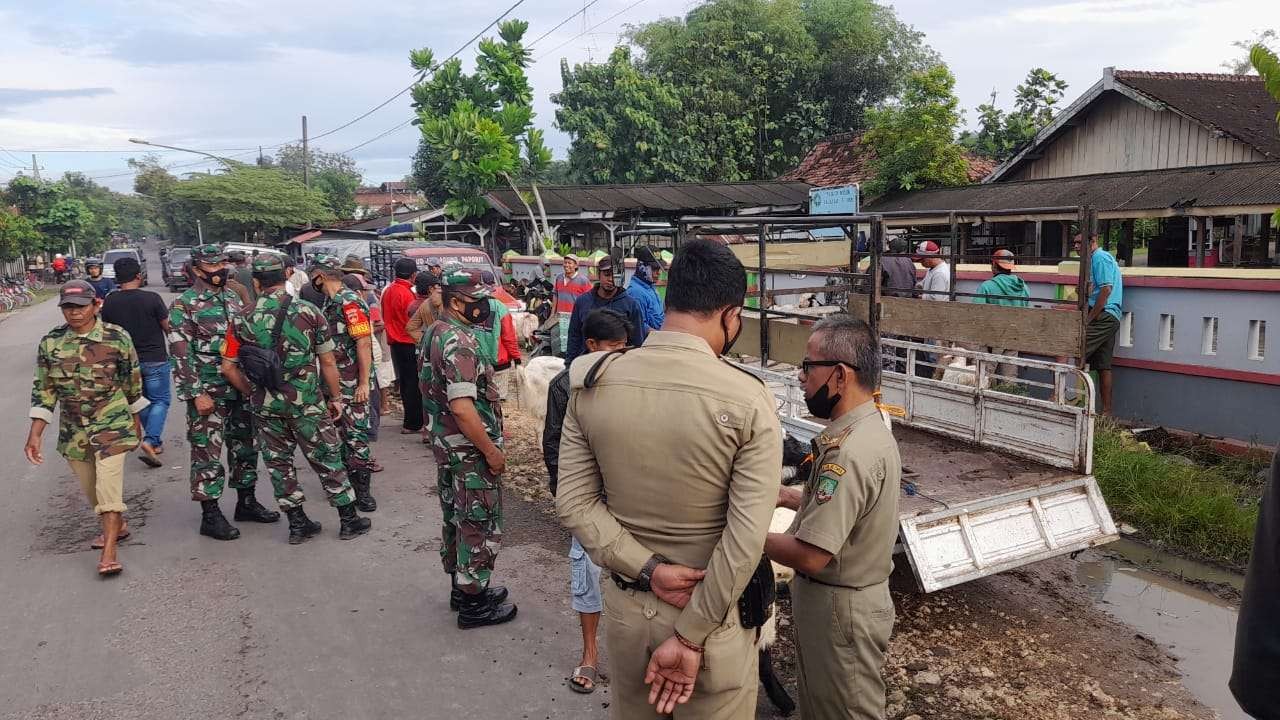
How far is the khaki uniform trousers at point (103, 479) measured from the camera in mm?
5348

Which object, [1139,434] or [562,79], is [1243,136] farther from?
[562,79]

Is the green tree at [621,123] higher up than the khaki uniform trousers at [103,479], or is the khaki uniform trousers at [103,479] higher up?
the green tree at [621,123]

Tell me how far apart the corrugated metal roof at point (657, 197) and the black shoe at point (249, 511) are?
16.3m

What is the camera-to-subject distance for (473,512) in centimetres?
447

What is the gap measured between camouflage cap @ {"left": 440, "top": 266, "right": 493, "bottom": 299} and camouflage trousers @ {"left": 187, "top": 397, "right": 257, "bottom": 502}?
8.11 feet

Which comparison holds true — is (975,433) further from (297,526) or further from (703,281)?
(297,526)

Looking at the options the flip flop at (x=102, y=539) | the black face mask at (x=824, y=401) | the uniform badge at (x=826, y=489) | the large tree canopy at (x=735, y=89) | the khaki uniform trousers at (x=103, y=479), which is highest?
the large tree canopy at (x=735, y=89)

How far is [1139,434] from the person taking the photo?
25.5 ft

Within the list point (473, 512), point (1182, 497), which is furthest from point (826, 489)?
point (1182, 497)

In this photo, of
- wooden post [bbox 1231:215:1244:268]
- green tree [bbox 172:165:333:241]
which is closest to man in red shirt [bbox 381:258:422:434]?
wooden post [bbox 1231:215:1244:268]

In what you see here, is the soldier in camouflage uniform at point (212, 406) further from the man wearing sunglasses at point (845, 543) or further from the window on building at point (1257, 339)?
the window on building at point (1257, 339)

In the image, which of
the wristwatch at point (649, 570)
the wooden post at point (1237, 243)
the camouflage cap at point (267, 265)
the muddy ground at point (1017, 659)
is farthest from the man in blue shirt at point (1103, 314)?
the wristwatch at point (649, 570)

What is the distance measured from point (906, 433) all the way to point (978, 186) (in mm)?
10806

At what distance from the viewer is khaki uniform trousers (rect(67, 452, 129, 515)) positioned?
17.5 ft
